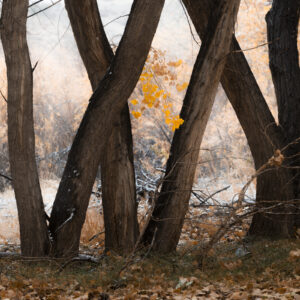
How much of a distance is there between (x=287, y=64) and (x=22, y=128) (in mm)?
3354

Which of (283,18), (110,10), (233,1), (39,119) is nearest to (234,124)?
(39,119)

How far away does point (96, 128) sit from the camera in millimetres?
4172

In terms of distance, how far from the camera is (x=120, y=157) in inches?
181

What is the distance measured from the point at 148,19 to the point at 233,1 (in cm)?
96

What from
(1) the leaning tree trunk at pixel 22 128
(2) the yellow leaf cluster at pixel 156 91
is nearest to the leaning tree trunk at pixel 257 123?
(2) the yellow leaf cluster at pixel 156 91

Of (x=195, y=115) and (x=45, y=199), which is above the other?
(x=195, y=115)

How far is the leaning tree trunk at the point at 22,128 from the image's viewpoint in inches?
151

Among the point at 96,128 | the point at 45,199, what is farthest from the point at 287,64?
the point at 45,199

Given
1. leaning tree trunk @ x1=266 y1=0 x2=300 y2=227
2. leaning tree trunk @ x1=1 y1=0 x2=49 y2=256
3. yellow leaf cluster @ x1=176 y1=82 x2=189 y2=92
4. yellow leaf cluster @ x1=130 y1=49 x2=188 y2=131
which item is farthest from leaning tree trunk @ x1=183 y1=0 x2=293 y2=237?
leaning tree trunk @ x1=1 y1=0 x2=49 y2=256

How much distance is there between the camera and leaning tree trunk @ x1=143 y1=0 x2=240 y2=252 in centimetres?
452

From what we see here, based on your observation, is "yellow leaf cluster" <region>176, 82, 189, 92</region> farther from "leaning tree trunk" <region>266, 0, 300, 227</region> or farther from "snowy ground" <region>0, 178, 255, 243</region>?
"snowy ground" <region>0, 178, 255, 243</region>

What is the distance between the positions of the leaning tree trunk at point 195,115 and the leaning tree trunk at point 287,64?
1107 millimetres

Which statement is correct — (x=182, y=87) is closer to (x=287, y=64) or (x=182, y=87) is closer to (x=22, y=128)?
(x=287, y=64)

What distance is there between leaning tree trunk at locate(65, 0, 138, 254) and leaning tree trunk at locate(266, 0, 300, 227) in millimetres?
2065
